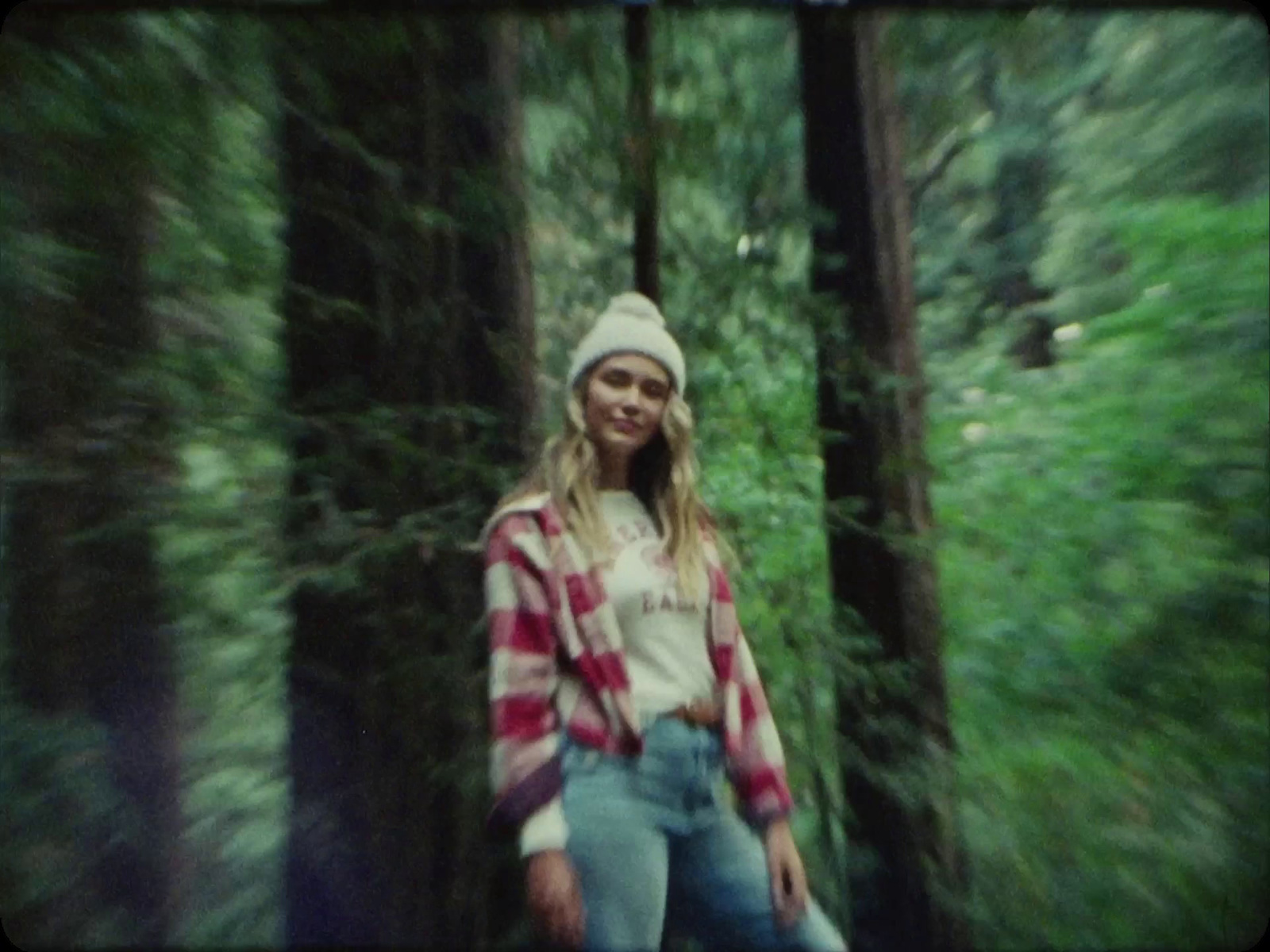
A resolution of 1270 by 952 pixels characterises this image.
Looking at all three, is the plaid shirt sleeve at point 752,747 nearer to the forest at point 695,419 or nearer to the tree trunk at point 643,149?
the forest at point 695,419

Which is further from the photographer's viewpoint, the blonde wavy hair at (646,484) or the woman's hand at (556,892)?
the blonde wavy hair at (646,484)

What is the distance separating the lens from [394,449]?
173cm

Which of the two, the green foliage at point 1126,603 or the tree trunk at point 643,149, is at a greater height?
the tree trunk at point 643,149

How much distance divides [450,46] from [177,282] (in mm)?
527

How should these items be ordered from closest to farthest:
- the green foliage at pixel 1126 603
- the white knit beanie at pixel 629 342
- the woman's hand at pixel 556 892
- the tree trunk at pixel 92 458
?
the woman's hand at pixel 556 892
the tree trunk at pixel 92 458
the white knit beanie at pixel 629 342
the green foliage at pixel 1126 603

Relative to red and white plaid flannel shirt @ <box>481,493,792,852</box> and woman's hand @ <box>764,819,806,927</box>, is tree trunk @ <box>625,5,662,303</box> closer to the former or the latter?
red and white plaid flannel shirt @ <box>481,493,792,852</box>

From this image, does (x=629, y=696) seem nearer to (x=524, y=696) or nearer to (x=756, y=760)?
(x=524, y=696)

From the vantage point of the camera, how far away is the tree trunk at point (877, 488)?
1.85 m

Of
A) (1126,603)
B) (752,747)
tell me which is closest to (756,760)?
(752,747)

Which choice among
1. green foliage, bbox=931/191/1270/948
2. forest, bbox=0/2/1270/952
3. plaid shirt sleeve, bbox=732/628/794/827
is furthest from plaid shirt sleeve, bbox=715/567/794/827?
green foliage, bbox=931/191/1270/948

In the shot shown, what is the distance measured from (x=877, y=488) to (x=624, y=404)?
0.53 meters

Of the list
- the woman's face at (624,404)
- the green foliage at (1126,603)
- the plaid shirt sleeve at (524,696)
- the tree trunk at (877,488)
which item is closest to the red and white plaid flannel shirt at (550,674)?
the plaid shirt sleeve at (524,696)

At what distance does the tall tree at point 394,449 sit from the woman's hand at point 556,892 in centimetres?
25

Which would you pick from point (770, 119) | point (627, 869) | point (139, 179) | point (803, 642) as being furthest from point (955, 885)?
point (139, 179)
